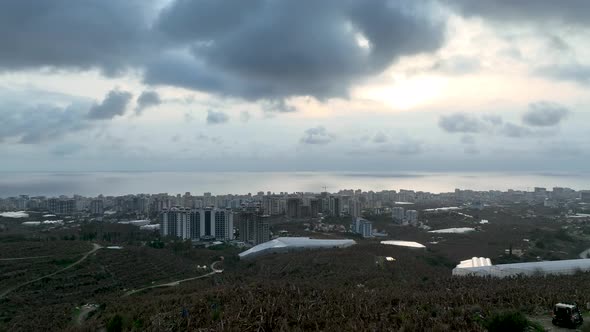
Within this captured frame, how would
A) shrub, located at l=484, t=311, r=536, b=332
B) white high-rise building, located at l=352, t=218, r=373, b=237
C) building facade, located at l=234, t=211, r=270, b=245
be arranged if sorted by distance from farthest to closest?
white high-rise building, located at l=352, t=218, r=373, b=237 → building facade, located at l=234, t=211, r=270, b=245 → shrub, located at l=484, t=311, r=536, b=332

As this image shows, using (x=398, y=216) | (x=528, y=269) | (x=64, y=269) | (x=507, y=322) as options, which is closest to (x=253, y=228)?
(x=64, y=269)

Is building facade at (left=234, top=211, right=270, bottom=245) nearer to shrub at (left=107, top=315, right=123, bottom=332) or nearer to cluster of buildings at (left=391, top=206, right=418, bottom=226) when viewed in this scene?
cluster of buildings at (left=391, top=206, right=418, bottom=226)

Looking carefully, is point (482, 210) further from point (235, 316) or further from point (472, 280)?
point (235, 316)

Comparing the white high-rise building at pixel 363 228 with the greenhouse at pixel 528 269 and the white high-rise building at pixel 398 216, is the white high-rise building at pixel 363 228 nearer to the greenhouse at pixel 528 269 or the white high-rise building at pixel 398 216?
the white high-rise building at pixel 398 216

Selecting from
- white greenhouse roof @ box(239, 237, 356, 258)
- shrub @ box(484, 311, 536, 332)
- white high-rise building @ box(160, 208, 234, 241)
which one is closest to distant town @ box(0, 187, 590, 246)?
white high-rise building @ box(160, 208, 234, 241)

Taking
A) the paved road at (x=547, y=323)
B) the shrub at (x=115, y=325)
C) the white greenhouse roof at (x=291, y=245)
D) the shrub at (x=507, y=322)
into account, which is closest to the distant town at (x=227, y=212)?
the white greenhouse roof at (x=291, y=245)

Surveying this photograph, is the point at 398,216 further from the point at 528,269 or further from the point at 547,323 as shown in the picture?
the point at 547,323

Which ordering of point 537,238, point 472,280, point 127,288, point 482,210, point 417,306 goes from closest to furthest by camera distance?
point 417,306 → point 472,280 → point 127,288 → point 537,238 → point 482,210

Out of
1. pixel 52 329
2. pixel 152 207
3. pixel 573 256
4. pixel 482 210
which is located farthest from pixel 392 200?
pixel 52 329

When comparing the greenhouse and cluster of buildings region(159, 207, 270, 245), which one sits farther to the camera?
cluster of buildings region(159, 207, 270, 245)
